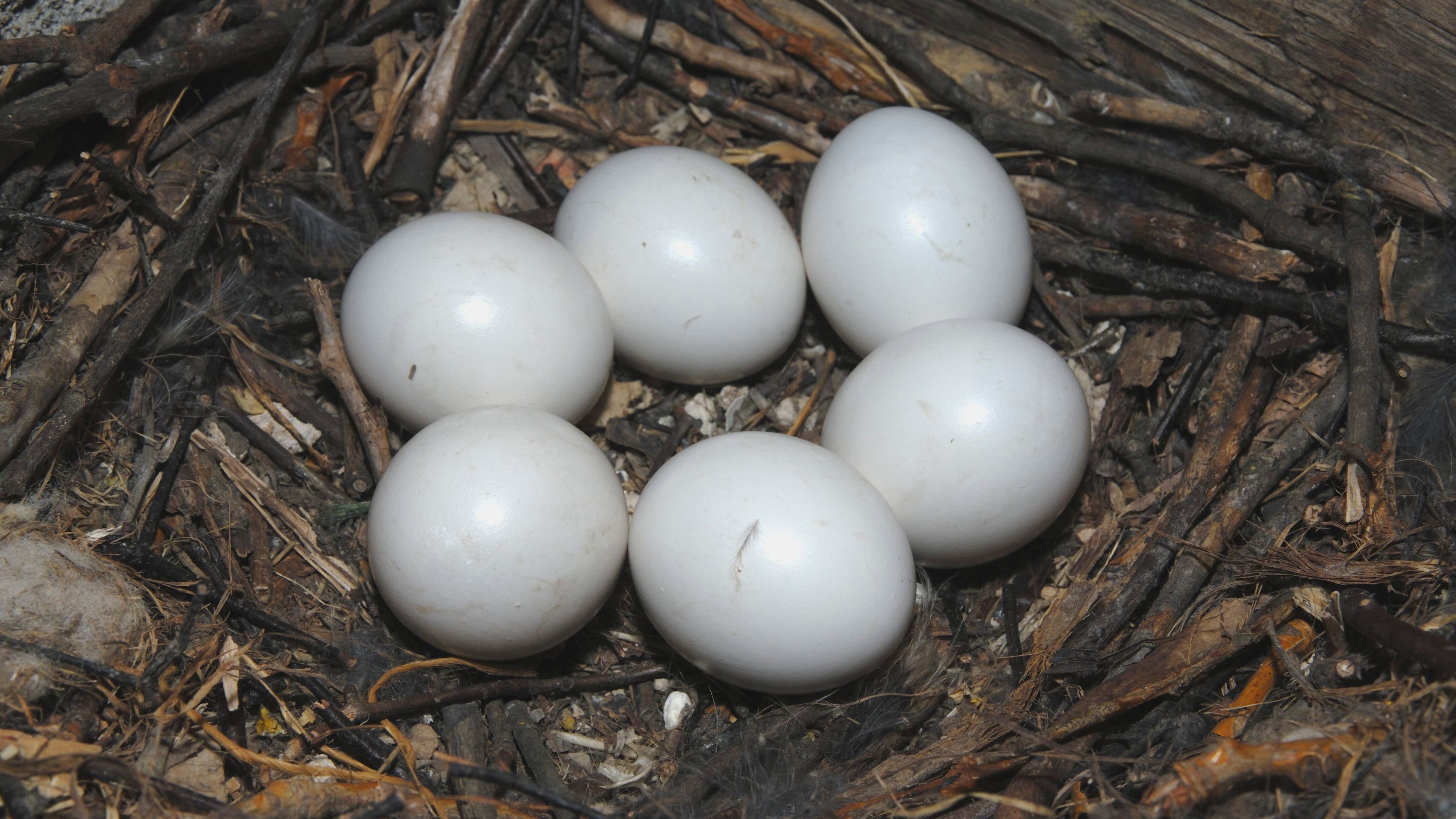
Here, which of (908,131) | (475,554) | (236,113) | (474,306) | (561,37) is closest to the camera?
(475,554)

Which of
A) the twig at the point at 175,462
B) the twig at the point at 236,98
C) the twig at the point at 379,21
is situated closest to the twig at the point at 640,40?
the twig at the point at 379,21

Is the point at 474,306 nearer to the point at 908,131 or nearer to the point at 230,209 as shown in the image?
the point at 230,209

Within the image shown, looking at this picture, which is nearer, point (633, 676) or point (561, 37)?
point (633, 676)

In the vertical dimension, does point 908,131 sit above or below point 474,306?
above

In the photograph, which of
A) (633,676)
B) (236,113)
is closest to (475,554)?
(633,676)

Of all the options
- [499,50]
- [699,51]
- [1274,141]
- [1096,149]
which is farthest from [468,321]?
[1274,141]

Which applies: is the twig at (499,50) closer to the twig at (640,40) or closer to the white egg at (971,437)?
the twig at (640,40)

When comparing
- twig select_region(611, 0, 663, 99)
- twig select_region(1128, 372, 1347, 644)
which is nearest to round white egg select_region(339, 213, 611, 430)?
twig select_region(611, 0, 663, 99)
